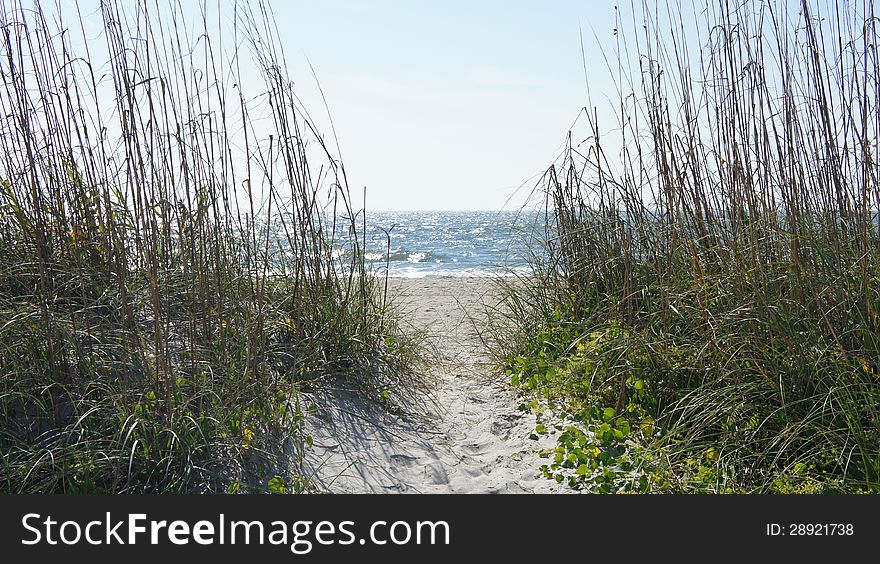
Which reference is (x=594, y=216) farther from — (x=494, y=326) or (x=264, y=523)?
(x=264, y=523)

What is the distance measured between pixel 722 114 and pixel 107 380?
7.39 ft

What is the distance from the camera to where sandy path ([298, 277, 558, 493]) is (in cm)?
221

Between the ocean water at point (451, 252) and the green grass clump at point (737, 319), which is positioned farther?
the ocean water at point (451, 252)

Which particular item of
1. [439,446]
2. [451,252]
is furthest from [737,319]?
[451,252]

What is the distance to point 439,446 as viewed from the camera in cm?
253

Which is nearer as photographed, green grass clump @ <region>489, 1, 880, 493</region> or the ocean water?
green grass clump @ <region>489, 1, 880, 493</region>

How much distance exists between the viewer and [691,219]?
2.80 metres

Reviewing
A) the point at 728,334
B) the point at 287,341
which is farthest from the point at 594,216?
the point at 287,341

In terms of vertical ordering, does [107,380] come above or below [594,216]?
below

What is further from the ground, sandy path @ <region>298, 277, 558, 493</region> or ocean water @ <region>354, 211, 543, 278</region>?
ocean water @ <region>354, 211, 543, 278</region>

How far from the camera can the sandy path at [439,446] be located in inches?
87.1

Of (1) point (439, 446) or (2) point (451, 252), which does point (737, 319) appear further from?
(2) point (451, 252)

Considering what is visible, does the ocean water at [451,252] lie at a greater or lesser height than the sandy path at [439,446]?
greater

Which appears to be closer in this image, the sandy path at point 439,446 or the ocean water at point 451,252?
the sandy path at point 439,446
